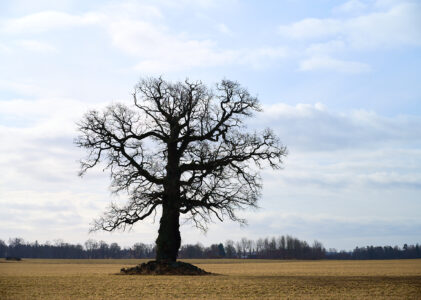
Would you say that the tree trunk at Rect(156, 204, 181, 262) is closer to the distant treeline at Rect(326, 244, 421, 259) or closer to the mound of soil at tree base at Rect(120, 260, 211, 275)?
the mound of soil at tree base at Rect(120, 260, 211, 275)

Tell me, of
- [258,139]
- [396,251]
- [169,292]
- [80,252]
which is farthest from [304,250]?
[169,292]

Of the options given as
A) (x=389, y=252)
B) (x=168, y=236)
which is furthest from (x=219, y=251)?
(x=168, y=236)

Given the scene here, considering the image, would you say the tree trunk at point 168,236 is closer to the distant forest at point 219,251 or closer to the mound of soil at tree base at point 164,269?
the mound of soil at tree base at point 164,269

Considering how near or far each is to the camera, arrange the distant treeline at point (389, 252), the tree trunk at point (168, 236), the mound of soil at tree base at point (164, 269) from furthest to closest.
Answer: the distant treeline at point (389, 252), the tree trunk at point (168, 236), the mound of soil at tree base at point (164, 269)

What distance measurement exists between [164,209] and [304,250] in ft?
442

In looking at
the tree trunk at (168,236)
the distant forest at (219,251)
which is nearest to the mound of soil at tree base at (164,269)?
the tree trunk at (168,236)

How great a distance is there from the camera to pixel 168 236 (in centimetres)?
3222

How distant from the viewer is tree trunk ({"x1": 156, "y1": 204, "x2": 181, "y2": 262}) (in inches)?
1267

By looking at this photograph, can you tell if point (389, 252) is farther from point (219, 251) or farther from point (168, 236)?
point (168, 236)

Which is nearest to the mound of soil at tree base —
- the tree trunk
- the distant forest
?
the tree trunk

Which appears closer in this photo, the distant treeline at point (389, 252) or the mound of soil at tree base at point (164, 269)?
the mound of soil at tree base at point (164, 269)

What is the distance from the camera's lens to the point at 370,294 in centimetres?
2164

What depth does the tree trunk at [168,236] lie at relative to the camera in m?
32.2

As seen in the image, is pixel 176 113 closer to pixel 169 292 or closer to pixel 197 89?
pixel 197 89
